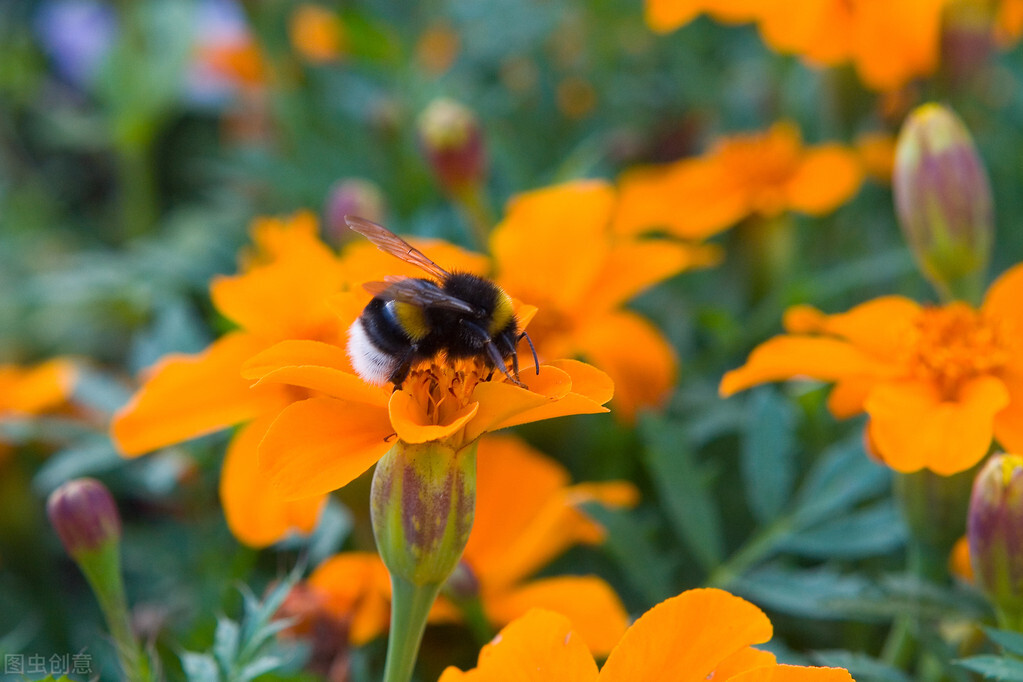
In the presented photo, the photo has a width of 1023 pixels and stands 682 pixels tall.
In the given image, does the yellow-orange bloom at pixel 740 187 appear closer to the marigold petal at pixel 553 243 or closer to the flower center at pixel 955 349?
the marigold petal at pixel 553 243

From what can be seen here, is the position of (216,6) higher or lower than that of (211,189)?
higher

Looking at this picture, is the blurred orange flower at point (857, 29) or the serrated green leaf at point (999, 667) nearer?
the serrated green leaf at point (999, 667)

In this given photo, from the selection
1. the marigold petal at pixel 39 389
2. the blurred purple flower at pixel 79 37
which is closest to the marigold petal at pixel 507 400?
the marigold petal at pixel 39 389

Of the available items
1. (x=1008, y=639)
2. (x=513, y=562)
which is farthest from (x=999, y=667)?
(x=513, y=562)

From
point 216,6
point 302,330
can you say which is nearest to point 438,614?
point 302,330

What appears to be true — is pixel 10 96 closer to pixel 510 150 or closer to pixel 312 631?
pixel 510 150
